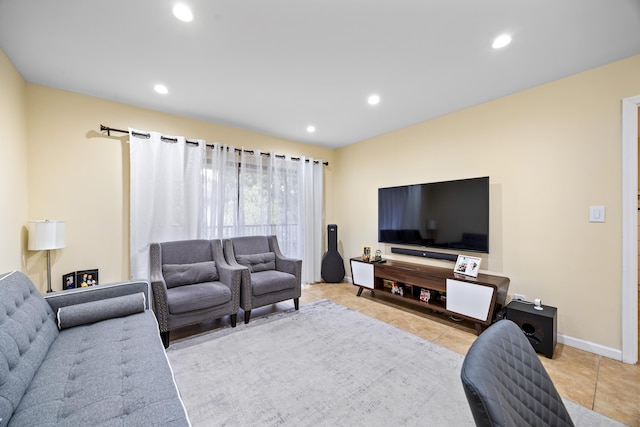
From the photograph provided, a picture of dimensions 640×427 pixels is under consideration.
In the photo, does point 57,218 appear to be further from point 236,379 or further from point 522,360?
point 522,360

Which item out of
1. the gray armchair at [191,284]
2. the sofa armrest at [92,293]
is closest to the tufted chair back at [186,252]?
the gray armchair at [191,284]

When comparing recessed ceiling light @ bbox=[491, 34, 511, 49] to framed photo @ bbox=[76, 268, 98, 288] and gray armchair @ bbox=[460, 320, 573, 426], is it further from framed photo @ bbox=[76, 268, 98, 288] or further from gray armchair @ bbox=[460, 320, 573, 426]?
framed photo @ bbox=[76, 268, 98, 288]

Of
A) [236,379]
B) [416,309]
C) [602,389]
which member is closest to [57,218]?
[236,379]

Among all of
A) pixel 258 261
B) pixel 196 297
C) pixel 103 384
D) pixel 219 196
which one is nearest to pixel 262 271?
pixel 258 261

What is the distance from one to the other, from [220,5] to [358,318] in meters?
3.16

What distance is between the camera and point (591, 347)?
2.32 m

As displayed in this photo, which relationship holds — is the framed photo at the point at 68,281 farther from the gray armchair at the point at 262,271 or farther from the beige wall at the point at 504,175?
the gray armchair at the point at 262,271

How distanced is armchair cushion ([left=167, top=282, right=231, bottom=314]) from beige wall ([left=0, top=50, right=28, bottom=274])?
1234mm

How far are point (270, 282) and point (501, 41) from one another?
3127 millimetres

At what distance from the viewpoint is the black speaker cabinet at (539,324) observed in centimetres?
223

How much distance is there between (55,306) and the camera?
1.87 metres

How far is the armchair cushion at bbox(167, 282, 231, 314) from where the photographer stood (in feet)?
8.03

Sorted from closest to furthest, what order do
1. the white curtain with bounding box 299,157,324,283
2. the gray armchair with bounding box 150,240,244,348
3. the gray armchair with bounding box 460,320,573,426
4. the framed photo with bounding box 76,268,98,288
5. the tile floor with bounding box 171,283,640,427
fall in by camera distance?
the gray armchair with bounding box 460,320,573,426, the tile floor with bounding box 171,283,640,427, the gray armchair with bounding box 150,240,244,348, the framed photo with bounding box 76,268,98,288, the white curtain with bounding box 299,157,324,283

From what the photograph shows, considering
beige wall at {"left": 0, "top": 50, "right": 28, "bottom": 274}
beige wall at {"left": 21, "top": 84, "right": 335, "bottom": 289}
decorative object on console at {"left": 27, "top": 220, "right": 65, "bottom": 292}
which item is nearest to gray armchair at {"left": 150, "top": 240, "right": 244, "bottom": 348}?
beige wall at {"left": 21, "top": 84, "right": 335, "bottom": 289}
